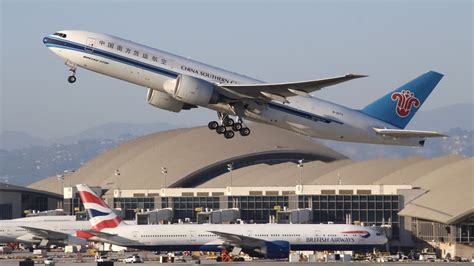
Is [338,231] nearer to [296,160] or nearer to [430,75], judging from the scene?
[430,75]

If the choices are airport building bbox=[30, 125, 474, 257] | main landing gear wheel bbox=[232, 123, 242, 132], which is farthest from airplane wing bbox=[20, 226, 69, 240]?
main landing gear wheel bbox=[232, 123, 242, 132]

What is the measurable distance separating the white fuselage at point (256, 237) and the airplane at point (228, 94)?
23.3 m

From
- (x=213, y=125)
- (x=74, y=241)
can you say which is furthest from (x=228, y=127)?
(x=74, y=241)

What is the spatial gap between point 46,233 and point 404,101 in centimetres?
5175

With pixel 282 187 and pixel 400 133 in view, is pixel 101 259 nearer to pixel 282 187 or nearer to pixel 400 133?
pixel 400 133

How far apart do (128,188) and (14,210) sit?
17060 millimetres

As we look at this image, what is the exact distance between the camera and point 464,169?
12962 cm

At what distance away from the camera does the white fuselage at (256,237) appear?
328 feet

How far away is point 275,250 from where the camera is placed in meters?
97.9

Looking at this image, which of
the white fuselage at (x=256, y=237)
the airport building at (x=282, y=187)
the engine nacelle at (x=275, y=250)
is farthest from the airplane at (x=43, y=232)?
the engine nacelle at (x=275, y=250)

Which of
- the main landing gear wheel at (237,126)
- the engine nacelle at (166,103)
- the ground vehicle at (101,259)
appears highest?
the engine nacelle at (166,103)

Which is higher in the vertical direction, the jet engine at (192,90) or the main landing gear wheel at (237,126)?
the jet engine at (192,90)

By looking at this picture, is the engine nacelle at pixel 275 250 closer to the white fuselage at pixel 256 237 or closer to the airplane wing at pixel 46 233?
the white fuselage at pixel 256 237

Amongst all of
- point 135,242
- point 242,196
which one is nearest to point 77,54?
point 135,242
